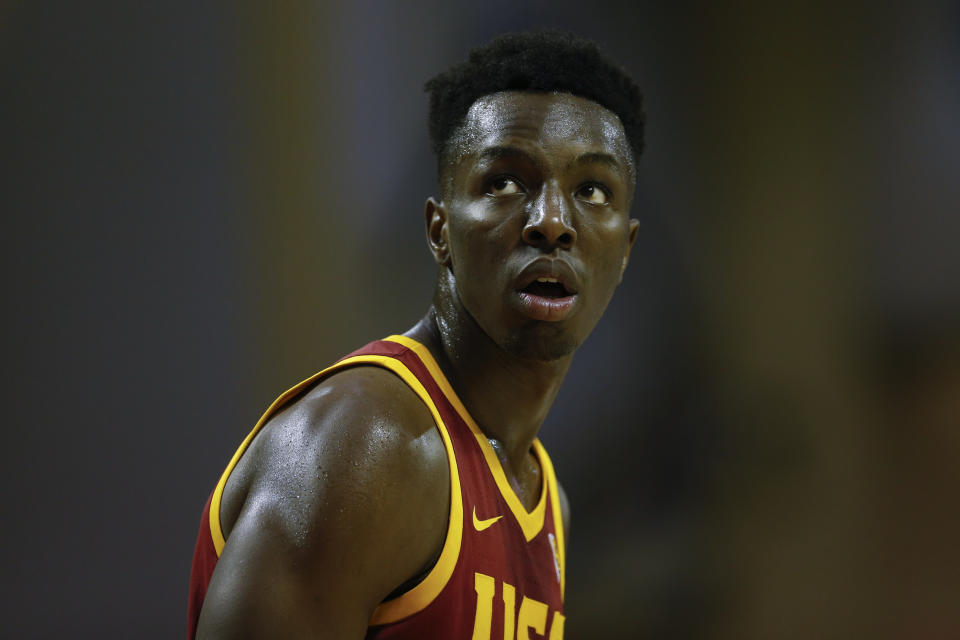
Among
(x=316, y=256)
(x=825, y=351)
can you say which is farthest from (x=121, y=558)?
(x=825, y=351)

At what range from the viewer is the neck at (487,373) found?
3.81ft

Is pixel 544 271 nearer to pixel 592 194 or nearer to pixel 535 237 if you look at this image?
pixel 535 237

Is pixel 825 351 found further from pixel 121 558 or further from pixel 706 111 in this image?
pixel 121 558

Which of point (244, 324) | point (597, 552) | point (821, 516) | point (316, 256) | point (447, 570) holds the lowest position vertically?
point (597, 552)

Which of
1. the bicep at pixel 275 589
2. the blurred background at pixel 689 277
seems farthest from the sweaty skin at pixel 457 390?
the blurred background at pixel 689 277

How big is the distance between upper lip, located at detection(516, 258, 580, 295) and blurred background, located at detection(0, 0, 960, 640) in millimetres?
983

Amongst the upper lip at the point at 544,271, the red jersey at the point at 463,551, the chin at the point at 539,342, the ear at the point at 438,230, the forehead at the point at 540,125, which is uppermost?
the forehead at the point at 540,125

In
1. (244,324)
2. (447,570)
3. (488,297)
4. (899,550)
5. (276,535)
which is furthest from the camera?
(899,550)

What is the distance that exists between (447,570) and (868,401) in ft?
5.31

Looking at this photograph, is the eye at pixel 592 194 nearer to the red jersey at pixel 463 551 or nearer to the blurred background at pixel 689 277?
the red jersey at pixel 463 551

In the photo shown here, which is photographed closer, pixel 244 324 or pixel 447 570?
pixel 447 570

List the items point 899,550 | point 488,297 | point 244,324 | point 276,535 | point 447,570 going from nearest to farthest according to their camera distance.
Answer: point 276,535 → point 447,570 → point 488,297 → point 244,324 → point 899,550

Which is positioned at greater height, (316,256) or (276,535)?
(316,256)

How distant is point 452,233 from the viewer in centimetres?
116
